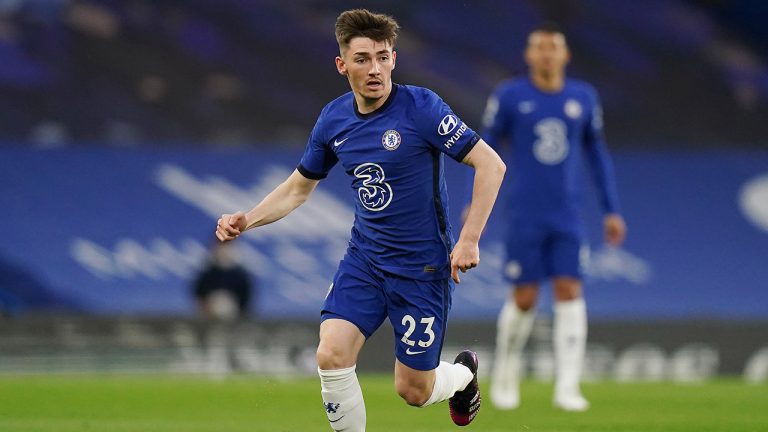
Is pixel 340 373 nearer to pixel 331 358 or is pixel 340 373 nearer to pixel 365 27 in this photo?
pixel 331 358

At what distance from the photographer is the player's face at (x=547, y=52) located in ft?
33.0

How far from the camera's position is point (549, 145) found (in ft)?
33.4

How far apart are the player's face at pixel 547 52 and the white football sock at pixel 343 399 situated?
426 centimetres

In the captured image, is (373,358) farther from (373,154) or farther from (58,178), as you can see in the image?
(373,154)

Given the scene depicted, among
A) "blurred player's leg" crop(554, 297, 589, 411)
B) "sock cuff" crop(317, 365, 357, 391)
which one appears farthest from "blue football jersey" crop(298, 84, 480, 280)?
"blurred player's leg" crop(554, 297, 589, 411)

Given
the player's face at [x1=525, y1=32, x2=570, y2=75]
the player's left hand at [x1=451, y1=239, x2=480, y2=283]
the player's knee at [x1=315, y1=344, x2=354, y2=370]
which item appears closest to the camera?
the player's left hand at [x1=451, y1=239, x2=480, y2=283]

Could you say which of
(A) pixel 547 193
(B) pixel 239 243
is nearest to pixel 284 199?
(A) pixel 547 193

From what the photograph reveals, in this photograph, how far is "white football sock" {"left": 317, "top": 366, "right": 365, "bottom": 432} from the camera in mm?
6375

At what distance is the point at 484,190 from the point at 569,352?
3770 millimetres

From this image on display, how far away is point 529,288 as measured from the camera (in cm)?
1022

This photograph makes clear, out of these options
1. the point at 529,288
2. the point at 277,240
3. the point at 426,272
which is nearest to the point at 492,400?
the point at 529,288

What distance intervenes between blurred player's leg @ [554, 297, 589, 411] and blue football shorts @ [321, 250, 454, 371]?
328 centimetres

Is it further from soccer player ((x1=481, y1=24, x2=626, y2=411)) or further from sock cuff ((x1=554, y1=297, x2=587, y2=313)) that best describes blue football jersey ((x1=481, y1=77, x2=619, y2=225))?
sock cuff ((x1=554, y1=297, x2=587, y2=313))

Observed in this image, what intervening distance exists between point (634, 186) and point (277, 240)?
175 inches
